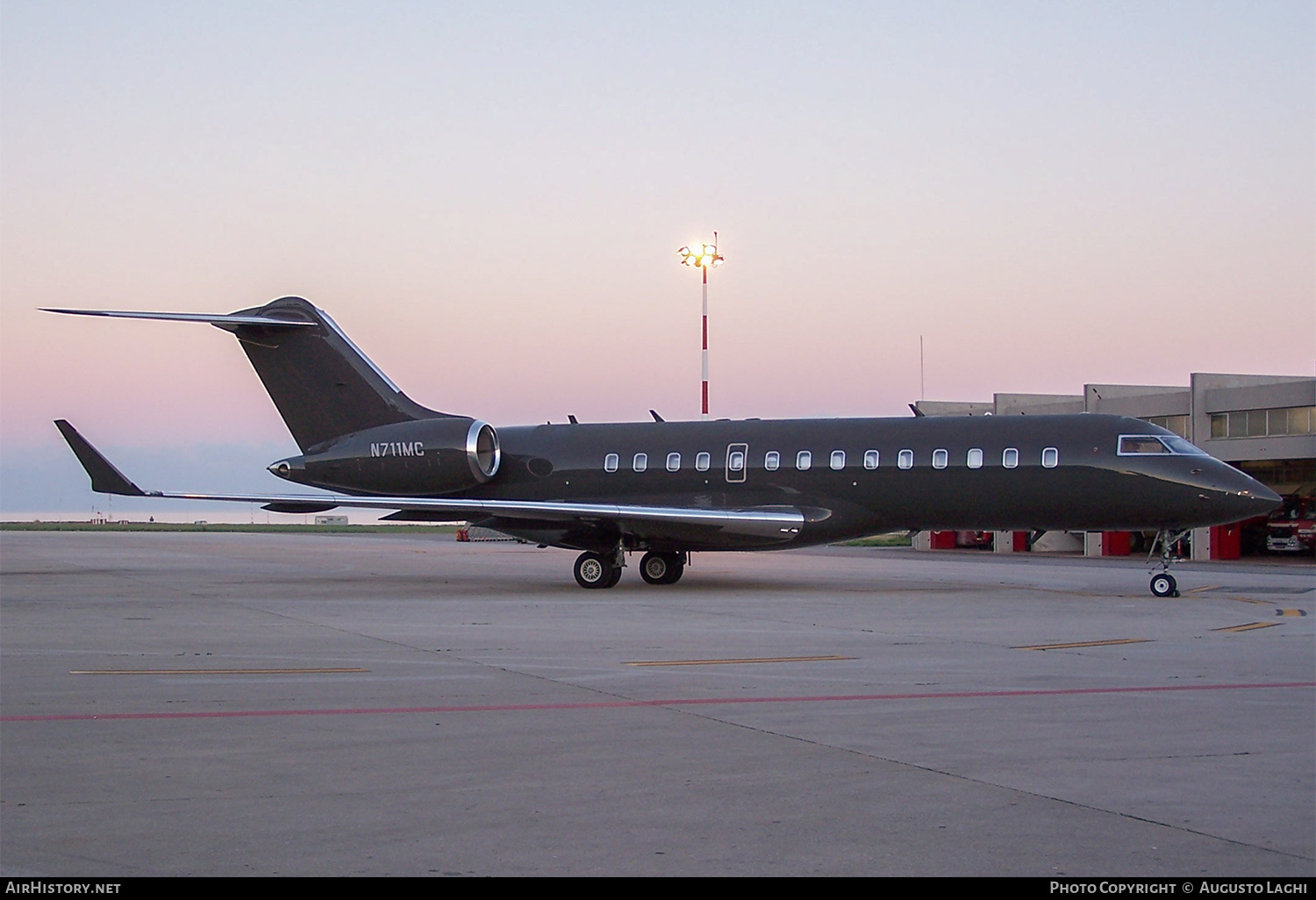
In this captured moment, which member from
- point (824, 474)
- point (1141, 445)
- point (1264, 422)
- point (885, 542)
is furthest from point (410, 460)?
point (885, 542)

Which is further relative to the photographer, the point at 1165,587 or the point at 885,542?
the point at 885,542

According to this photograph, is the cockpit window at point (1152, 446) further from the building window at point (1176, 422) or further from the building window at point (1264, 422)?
the building window at point (1176, 422)

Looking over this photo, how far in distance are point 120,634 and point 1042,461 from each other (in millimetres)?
14889

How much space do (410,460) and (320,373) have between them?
309 centimetres

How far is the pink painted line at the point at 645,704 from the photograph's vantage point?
367 inches

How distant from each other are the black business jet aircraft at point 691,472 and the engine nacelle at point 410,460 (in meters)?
0.04

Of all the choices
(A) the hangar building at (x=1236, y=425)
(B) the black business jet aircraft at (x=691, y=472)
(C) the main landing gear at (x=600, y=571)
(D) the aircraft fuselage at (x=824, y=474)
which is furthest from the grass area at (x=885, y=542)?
(C) the main landing gear at (x=600, y=571)

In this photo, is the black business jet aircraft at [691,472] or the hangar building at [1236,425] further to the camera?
the hangar building at [1236,425]

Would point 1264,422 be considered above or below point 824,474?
above

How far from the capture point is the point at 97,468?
22.1m

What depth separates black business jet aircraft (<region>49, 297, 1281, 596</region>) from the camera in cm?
2175

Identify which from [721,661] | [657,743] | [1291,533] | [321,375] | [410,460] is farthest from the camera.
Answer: [1291,533]

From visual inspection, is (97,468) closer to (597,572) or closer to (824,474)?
(597,572)

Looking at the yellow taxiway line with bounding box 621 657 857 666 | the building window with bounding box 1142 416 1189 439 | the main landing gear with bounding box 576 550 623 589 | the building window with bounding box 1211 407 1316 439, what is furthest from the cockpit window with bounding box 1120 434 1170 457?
the building window with bounding box 1142 416 1189 439
